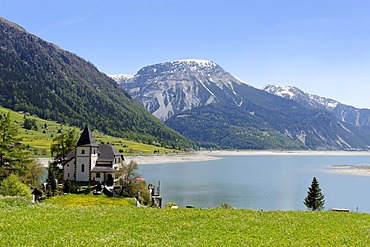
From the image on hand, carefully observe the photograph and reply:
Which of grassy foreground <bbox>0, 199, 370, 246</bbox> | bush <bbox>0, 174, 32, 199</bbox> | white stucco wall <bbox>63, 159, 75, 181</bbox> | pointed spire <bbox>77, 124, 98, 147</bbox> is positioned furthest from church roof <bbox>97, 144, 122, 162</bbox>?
grassy foreground <bbox>0, 199, 370, 246</bbox>

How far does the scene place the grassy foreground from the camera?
66.6ft

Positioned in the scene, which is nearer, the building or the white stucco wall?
the building

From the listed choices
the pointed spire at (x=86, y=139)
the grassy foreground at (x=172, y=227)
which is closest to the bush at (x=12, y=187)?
the grassy foreground at (x=172, y=227)

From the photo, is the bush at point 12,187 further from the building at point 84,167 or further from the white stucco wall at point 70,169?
the white stucco wall at point 70,169

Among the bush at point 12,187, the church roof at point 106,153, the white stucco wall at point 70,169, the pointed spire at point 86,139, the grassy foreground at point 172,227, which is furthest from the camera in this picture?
the church roof at point 106,153

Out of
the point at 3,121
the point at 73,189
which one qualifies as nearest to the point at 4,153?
the point at 3,121

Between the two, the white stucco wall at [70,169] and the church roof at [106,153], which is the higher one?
the church roof at [106,153]

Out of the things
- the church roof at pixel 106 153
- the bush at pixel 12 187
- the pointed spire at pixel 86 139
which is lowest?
the bush at pixel 12 187

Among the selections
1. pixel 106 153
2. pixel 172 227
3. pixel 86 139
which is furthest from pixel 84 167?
pixel 172 227

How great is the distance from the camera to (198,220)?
87.6ft

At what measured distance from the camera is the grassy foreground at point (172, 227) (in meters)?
20.3

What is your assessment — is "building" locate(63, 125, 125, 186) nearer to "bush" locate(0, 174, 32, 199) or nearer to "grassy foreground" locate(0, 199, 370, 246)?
"bush" locate(0, 174, 32, 199)

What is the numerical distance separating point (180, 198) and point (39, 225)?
2656 inches

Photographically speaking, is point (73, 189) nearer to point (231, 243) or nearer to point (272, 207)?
point (272, 207)
